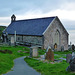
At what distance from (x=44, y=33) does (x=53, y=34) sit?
3.79m

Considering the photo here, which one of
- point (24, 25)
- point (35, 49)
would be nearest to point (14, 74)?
point (35, 49)

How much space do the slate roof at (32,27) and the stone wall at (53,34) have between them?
1.26 m

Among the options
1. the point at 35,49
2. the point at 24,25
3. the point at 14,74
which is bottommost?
the point at 14,74

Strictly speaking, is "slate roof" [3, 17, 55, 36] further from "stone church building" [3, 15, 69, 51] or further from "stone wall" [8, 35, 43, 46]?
"stone wall" [8, 35, 43, 46]

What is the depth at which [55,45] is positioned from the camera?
43.6 metres

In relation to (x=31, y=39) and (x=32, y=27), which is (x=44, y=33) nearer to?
(x=31, y=39)

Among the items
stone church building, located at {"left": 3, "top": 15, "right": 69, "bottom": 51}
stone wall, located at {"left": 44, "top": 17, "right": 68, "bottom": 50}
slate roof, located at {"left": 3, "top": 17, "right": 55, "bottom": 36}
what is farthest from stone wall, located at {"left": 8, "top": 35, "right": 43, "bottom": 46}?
stone wall, located at {"left": 44, "top": 17, "right": 68, "bottom": 50}

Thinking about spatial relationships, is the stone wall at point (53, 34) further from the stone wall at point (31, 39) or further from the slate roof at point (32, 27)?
the stone wall at point (31, 39)

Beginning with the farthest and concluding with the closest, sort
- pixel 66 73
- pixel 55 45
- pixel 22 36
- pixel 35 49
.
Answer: pixel 22 36 < pixel 55 45 < pixel 35 49 < pixel 66 73

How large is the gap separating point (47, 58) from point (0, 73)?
31.1 ft

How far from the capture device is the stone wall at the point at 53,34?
41031 millimetres

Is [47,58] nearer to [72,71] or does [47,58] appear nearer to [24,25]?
[72,71]

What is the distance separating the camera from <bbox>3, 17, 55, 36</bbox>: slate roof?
42441mm

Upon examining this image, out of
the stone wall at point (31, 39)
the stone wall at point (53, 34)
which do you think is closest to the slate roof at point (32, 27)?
the stone wall at point (31, 39)
